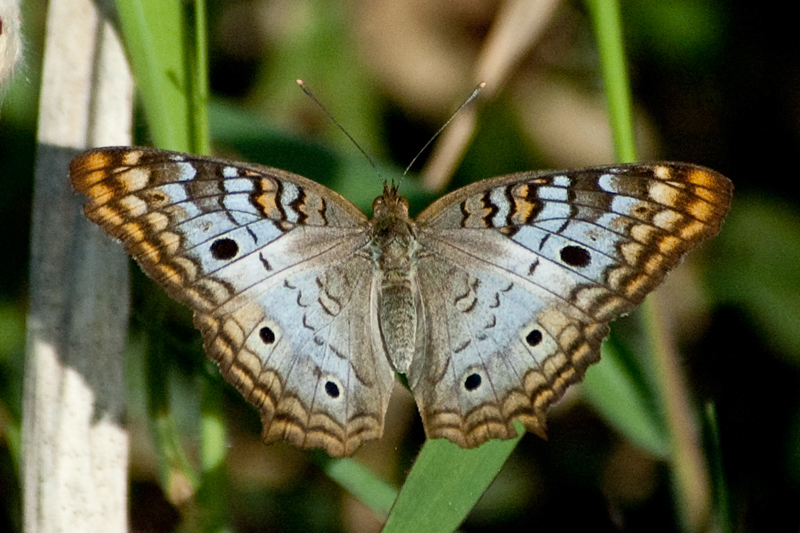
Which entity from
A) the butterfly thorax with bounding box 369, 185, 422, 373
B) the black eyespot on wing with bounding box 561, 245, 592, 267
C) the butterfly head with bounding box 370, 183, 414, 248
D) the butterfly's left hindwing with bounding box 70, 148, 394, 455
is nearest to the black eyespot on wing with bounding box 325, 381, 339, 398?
the butterfly's left hindwing with bounding box 70, 148, 394, 455

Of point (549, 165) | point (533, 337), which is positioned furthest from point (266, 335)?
point (549, 165)

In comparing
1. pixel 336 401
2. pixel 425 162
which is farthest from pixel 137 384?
pixel 425 162

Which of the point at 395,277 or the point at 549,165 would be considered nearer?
the point at 395,277

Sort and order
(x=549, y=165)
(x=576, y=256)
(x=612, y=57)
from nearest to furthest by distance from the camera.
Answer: (x=612, y=57) → (x=576, y=256) → (x=549, y=165)

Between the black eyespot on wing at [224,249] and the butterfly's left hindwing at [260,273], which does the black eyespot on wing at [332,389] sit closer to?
the butterfly's left hindwing at [260,273]

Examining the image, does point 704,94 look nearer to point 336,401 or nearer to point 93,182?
point 336,401

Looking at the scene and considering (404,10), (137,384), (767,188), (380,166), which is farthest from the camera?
(404,10)

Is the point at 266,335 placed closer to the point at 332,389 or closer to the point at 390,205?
the point at 332,389
